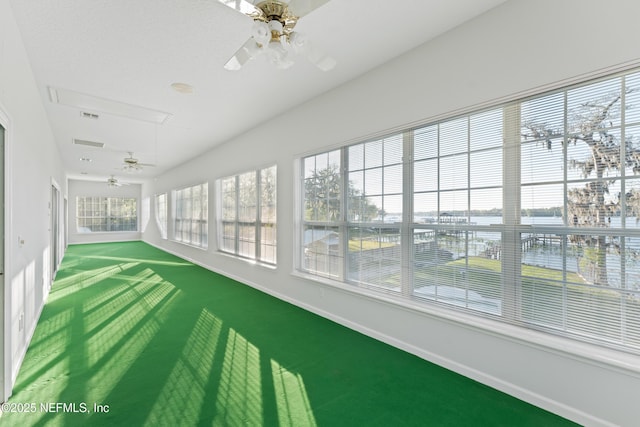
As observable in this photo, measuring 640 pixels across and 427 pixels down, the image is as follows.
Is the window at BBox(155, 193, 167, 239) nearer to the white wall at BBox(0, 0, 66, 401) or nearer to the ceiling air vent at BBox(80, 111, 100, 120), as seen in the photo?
the ceiling air vent at BBox(80, 111, 100, 120)

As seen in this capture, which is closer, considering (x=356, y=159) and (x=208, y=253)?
(x=356, y=159)

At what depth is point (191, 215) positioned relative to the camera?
8.32m

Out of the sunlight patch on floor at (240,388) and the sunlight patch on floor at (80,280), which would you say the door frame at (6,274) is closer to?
the sunlight patch on floor at (240,388)

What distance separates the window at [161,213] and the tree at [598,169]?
11.1 metres

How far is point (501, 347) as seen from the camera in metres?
2.22

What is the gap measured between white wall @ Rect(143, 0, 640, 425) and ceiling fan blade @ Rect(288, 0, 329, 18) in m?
1.50

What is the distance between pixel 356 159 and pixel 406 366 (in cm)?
223

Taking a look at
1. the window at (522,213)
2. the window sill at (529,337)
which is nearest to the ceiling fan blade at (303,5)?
the window at (522,213)

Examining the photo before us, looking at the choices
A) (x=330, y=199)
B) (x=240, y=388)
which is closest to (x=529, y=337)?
(x=240, y=388)

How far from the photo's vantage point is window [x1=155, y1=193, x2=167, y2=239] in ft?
34.3

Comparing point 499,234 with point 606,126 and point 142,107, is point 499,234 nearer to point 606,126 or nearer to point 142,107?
point 606,126

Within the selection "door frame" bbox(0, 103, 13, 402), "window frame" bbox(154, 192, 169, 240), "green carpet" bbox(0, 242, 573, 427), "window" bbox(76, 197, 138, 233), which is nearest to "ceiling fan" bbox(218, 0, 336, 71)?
"door frame" bbox(0, 103, 13, 402)

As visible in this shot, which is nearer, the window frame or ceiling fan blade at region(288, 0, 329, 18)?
ceiling fan blade at region(288, 0, 329, 18)

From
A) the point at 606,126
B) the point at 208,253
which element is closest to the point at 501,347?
the point at 606,126
